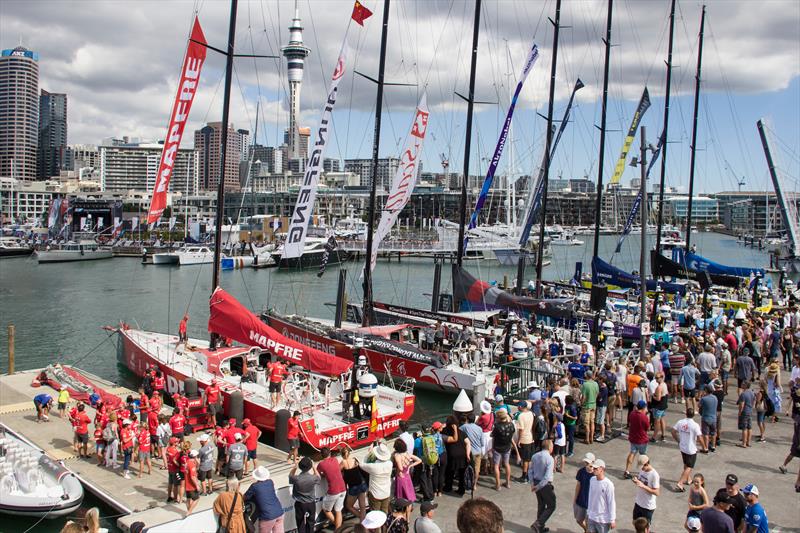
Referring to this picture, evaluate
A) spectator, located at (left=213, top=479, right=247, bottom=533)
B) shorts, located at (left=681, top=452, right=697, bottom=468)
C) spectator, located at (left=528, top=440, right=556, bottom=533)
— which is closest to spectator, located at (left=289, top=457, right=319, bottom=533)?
spectator, located at (left=213, top=479, right=247, bottom=533)

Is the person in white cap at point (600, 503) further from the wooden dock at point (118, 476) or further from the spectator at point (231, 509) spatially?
the wooden dock at point (118, 476)

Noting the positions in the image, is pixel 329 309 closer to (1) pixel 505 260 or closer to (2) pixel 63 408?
(2) pixel 63 408

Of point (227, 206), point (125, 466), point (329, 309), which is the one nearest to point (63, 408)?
point (125, 466)

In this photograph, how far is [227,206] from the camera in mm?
180125

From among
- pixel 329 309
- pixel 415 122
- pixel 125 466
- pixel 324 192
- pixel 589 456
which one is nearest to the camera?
pixel 589 456

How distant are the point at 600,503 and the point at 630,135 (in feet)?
89.5

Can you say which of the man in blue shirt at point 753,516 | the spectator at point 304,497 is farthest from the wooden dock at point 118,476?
the man in blue shirt at point 753,516

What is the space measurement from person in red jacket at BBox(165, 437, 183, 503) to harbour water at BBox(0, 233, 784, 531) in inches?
57.8

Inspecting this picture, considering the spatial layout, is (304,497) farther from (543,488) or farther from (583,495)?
(583,495)

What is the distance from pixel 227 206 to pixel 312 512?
17826cm

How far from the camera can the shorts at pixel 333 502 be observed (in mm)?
9453

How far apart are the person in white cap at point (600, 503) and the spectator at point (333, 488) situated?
136 inches

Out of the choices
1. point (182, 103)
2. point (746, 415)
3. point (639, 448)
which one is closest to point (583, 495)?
point (639, 448)

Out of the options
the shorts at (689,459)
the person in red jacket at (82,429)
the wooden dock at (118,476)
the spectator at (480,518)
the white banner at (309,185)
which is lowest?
the wooden dock at (118,476)
